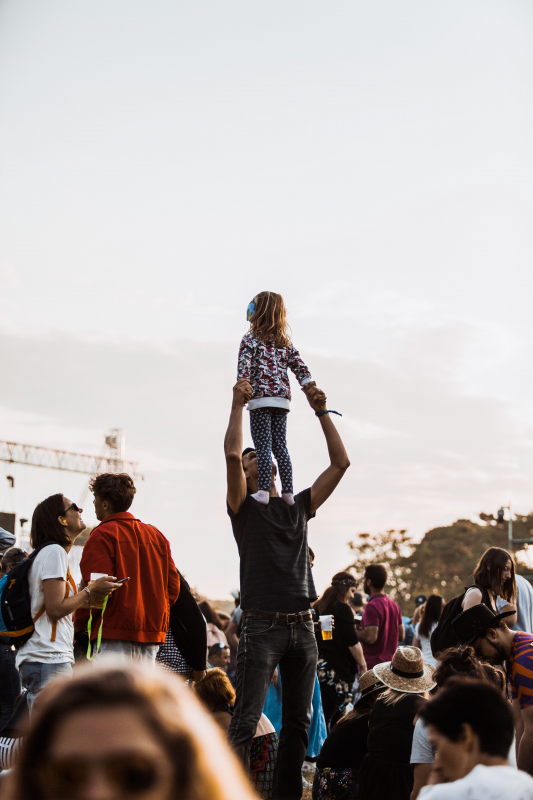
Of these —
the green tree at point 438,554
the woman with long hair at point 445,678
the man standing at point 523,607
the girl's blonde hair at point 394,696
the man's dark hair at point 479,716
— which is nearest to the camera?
the man's dark hair at point 479,716

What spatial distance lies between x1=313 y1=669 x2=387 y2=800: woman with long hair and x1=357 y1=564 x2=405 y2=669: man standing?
111 inches

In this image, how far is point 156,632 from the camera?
14.6ft

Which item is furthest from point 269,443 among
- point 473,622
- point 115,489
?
point 473,622

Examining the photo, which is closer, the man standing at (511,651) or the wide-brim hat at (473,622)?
the man standing at (511,651)

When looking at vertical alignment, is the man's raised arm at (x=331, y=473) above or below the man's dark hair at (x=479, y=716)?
above

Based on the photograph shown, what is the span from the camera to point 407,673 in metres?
4.71

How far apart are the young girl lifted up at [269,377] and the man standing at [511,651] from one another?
131 centimetres

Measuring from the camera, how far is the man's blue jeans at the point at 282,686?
4.03 metres

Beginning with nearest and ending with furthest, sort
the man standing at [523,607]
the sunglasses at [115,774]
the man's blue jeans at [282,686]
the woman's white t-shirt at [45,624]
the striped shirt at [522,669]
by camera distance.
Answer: the sunglasses at [115,774] < the man's blue jeans at [282,686] < the striped shirt at [522,669] < the woman's white t-shirt at [45,624] < the man standing at [523,607]

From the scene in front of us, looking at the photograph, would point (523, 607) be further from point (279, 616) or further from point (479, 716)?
point (479, 716)

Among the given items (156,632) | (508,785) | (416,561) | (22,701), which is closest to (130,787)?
(508,785)

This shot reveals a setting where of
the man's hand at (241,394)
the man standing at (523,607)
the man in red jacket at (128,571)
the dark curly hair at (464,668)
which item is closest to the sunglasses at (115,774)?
the dark curly hair at (464,668)

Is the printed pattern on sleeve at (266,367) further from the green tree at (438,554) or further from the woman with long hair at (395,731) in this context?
the green tree at (438,554)

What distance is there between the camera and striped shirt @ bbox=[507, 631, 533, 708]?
4293mm
